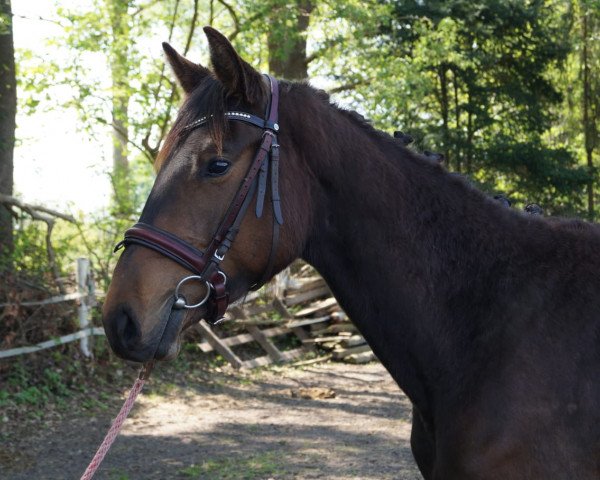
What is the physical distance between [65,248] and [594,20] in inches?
581

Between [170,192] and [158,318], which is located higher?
[170,192]

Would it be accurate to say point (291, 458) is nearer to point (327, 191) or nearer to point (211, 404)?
point (211, 404)

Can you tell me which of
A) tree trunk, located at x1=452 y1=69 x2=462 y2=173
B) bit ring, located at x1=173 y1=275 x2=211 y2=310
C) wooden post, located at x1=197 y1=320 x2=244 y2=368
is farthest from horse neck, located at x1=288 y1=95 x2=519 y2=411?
tree trunk, located at x1=452 y1=69 x2=462 y2=173

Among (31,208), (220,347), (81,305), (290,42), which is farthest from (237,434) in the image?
(290,42)

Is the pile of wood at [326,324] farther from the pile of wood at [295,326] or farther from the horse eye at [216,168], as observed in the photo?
the horse eye at [216,168]

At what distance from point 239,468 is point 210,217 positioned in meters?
4.91

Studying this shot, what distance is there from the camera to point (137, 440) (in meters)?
8.01

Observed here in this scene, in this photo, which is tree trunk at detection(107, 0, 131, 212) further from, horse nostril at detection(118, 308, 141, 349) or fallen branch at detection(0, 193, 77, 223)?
horse nostril at detection(118, 308, 141, 349)

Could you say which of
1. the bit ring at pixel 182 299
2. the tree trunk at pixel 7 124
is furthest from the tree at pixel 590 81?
the bit ring at pixel 182 299

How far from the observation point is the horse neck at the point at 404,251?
268 cm

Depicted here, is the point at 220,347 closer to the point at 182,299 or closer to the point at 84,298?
the point at 84,298

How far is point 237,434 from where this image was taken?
8.42 m

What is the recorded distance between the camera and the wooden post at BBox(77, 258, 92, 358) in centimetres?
1010

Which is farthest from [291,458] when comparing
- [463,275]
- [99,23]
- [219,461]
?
[99,23]
